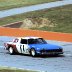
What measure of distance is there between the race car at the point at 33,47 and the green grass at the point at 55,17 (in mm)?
12244

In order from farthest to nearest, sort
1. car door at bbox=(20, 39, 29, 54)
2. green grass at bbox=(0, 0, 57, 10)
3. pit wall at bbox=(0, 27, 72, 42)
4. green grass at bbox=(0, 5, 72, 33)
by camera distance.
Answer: green grass at bbox=(0, 0, 57, 10)
green grass at bbox=(0, 5, 72, 33)
pit wall at bbox=(0, 27, 72, 42)
car door at bbox=(20, 39, 29, 54)

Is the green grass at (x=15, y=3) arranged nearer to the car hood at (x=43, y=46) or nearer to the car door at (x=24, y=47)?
the car door at (x=24, y=47)

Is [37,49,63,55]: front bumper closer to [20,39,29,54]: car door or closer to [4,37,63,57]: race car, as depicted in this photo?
[4,37,63,57]: race car

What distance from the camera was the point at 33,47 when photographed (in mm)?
24438

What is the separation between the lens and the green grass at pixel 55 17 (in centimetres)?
3963

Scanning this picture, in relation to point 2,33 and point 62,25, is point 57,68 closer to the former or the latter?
point 2,33

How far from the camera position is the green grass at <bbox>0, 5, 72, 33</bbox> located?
39.6m

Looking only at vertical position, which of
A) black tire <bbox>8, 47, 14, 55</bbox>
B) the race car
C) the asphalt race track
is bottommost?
the asphalt race track

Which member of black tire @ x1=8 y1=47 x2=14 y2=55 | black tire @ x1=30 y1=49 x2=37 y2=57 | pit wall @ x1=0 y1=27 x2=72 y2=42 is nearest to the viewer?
black tire @ x1=30 y1=49 x2=37 y2=57

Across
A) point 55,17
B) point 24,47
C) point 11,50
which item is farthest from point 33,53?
point 55,17

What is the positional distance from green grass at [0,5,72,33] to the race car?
12244mm

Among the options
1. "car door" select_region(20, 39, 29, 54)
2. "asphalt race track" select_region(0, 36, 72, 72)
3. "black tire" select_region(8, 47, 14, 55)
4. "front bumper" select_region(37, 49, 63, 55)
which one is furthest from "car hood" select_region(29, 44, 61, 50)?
"black tire" select_region(8, 47, 14, 55)

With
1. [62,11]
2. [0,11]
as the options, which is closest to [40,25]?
[62,11]

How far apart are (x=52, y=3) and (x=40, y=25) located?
14.2m
